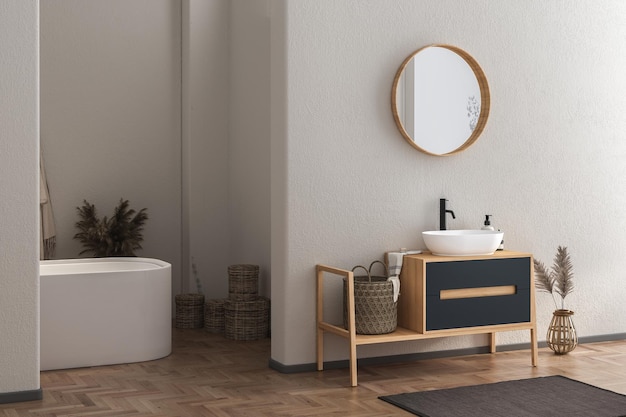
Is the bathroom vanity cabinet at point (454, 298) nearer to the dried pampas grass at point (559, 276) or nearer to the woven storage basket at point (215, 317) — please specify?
the dried pampas grass at point (559, 276)

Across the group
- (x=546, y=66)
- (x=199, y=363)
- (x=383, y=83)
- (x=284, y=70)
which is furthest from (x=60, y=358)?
(x=546, y=66)

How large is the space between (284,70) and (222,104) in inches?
74.3

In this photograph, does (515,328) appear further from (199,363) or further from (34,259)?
(34,259)

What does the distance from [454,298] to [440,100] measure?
1174 millimetres

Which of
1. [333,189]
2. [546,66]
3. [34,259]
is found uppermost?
[546,66]

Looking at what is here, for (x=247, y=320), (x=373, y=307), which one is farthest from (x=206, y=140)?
(x=373, y=307)

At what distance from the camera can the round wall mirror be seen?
5.22 metres

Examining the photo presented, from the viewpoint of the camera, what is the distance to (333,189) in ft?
16.6

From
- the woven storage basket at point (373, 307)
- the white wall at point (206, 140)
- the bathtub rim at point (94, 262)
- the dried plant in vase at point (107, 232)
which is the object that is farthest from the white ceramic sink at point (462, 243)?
the dried plant in vase at point (107, 232)

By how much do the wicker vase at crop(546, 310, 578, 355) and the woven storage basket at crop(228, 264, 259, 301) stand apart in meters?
1.93

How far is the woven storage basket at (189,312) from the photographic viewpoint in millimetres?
6414

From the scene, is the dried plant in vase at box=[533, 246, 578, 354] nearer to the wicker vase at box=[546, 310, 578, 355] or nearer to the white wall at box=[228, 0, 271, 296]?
the wicker vase at box=[546, 310, 578, 355]

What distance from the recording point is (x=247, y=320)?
5961mm

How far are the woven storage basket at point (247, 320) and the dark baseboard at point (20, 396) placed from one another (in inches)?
69.3
